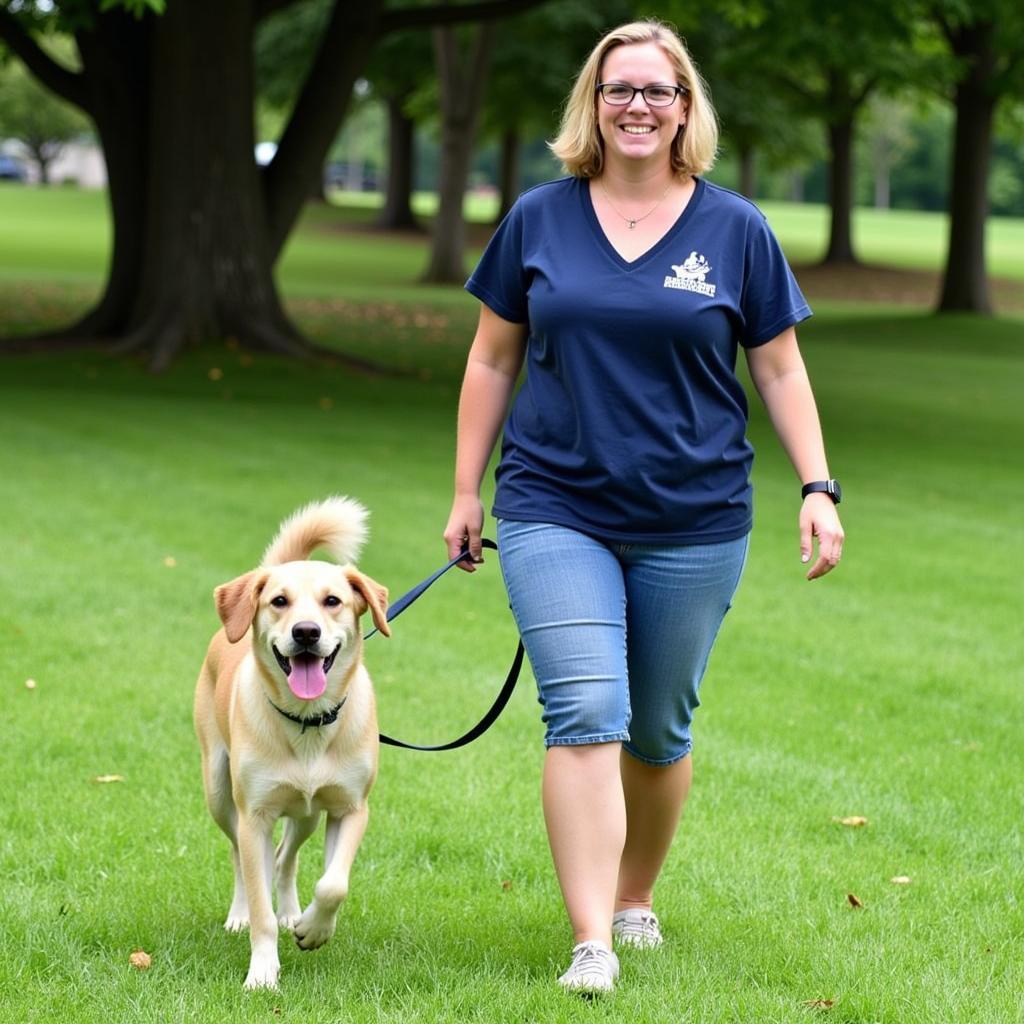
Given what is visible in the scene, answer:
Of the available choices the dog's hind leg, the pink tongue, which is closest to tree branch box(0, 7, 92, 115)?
the dog's hind leg

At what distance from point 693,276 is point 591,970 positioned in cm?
173

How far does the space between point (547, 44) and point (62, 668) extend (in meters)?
38.0

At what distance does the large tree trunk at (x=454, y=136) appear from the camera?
37906 millimetres

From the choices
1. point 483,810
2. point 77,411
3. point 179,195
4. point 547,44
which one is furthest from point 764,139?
point 483,810

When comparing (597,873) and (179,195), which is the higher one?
(179,195)

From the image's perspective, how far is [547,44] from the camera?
142ft

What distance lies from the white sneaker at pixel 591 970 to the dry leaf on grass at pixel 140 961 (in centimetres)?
106

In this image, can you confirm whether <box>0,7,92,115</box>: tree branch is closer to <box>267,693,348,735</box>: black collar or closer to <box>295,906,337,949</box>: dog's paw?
<box>267,693,348,735</box>: black collar

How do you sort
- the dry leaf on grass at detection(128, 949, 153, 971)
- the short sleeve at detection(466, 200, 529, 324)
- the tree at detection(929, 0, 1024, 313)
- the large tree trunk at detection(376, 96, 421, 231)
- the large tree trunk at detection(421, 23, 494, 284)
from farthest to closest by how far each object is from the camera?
the large tree trunk at detection(376, 96, 421, 231) < the large tree trunk at detection(421, 23, 494, 284) < the tree at detection(929, 0, 1024, 313) < the short sleeve at detection(466, 200, 529, 324) < the dry leaf on grass at detection(128, 949, 153, 971)

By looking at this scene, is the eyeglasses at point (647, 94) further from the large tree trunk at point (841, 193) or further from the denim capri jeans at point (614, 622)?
the large tree trunk at point (841, 193)

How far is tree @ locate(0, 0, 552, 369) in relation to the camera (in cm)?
1903

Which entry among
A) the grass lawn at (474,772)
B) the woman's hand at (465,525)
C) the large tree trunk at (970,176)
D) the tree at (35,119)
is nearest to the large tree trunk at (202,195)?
the grass lawn at (474,772)

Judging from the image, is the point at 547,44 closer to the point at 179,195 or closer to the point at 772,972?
the point at 179,195

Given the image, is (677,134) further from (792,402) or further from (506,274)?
(792,402)
